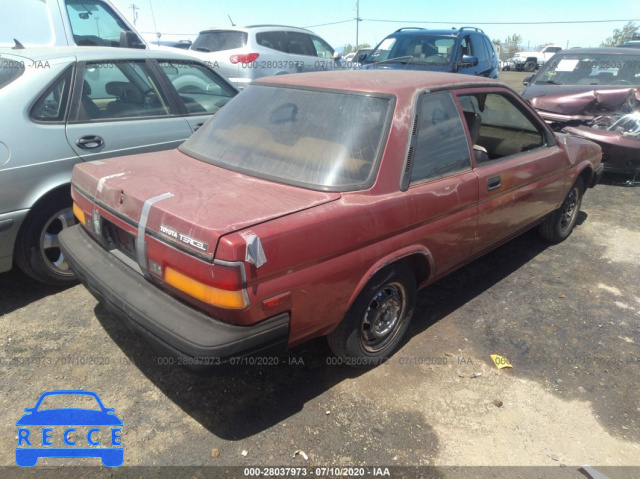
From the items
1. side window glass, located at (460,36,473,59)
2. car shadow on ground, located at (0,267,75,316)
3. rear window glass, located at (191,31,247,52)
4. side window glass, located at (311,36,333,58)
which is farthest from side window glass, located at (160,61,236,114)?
side window glass, located at (311,36,333,58)

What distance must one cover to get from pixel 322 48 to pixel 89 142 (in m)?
8.45

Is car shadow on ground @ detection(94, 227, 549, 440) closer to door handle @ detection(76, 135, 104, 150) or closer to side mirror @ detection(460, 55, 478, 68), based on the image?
door handle @ detection(76, 135, 104, 150)

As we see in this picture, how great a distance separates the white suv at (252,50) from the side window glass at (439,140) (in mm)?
5705

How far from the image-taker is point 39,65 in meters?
3.38

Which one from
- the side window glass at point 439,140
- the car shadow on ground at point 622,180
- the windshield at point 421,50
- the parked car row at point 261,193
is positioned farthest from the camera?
the windshield at point 421,50

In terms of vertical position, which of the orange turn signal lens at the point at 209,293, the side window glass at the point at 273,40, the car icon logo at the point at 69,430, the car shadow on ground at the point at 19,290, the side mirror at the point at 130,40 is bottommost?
the car icon logo at the point at 69,430

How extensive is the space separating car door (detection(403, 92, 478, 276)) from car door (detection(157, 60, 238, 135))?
2258 millimetres

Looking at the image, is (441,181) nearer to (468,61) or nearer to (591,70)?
(591,70)

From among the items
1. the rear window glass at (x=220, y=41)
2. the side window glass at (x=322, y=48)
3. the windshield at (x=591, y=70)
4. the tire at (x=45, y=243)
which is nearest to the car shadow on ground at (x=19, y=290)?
the tire at (x=45, y=243)

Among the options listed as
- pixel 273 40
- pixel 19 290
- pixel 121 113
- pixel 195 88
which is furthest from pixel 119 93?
pixel 273 40

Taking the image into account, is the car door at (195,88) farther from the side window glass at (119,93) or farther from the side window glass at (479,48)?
the side window glass at (479,48)

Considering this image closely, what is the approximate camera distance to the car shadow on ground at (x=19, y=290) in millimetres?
3348

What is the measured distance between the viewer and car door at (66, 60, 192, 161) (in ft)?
11.4

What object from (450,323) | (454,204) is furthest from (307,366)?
(454,204)
